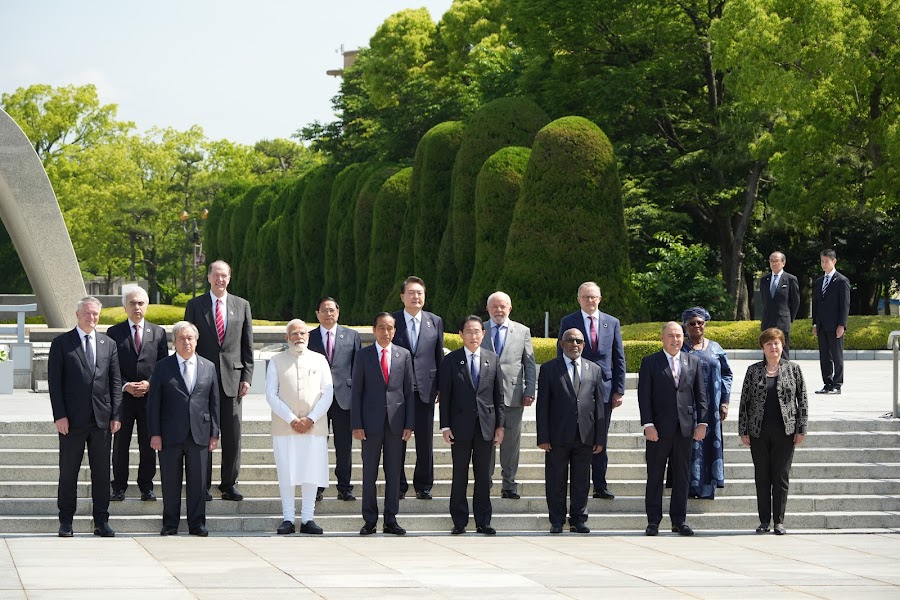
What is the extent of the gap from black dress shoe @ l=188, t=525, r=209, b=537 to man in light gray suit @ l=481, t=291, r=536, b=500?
254 centimetres

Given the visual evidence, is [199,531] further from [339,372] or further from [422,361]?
[422,361]

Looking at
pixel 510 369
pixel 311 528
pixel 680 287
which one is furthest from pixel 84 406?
pixel 680 287

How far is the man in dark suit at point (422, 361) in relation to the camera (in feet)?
36.9

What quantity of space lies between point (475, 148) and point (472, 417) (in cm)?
1888

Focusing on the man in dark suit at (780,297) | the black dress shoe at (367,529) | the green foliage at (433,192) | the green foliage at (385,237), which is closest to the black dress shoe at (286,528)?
the black dress shoe at (367,529)

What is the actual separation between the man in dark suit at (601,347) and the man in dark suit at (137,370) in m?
3.36

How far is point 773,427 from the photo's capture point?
36.0 feet

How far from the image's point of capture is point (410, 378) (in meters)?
10.9

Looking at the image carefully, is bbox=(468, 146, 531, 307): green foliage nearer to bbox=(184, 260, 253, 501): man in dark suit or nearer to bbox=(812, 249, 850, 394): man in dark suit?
bbox=(812, 249, 850, 394): man in dark suit

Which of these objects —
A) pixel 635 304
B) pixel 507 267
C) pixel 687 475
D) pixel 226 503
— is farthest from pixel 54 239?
pixel 687 475

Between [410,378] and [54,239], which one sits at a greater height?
[54,239]

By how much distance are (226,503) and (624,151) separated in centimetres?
2460

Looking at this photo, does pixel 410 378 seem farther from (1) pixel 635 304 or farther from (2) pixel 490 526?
(1) pixel 635 304

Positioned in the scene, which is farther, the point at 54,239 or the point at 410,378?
the point at 54,239
